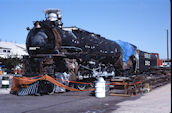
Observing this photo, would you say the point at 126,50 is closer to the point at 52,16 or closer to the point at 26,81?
the point at 52,16

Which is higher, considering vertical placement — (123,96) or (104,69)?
(104,69)

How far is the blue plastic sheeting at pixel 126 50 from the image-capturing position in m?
21.2

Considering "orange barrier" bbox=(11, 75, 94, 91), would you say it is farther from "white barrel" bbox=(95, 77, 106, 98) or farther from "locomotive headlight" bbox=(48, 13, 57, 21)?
"locomotive headlight" bbox=(48, 13, 57, 21)

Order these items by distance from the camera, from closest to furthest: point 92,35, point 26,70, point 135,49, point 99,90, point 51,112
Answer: point 51,112, point 99,90, point 26,70, point 92,35, point 135,49

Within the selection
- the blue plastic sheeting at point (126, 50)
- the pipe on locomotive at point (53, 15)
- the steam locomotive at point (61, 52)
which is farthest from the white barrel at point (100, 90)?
the blue plastic sheeting at point (126, 50)

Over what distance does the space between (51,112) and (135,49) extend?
56.4ft

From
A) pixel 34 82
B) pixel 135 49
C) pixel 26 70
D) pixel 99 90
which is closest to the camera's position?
pixel 99 90

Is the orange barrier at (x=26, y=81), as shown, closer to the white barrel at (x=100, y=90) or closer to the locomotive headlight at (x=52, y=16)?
the white barrel at (x=100, y=90)

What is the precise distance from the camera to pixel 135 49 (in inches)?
950

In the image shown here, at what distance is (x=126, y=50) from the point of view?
21.8 meters

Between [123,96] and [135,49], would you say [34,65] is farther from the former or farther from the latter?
[135,49]

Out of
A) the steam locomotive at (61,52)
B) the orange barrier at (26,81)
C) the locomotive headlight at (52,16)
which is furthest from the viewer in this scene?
the locomotive headlight at (52,16)

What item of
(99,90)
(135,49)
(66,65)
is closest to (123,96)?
(99,90)

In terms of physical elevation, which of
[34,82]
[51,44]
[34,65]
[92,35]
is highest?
[92,35]
